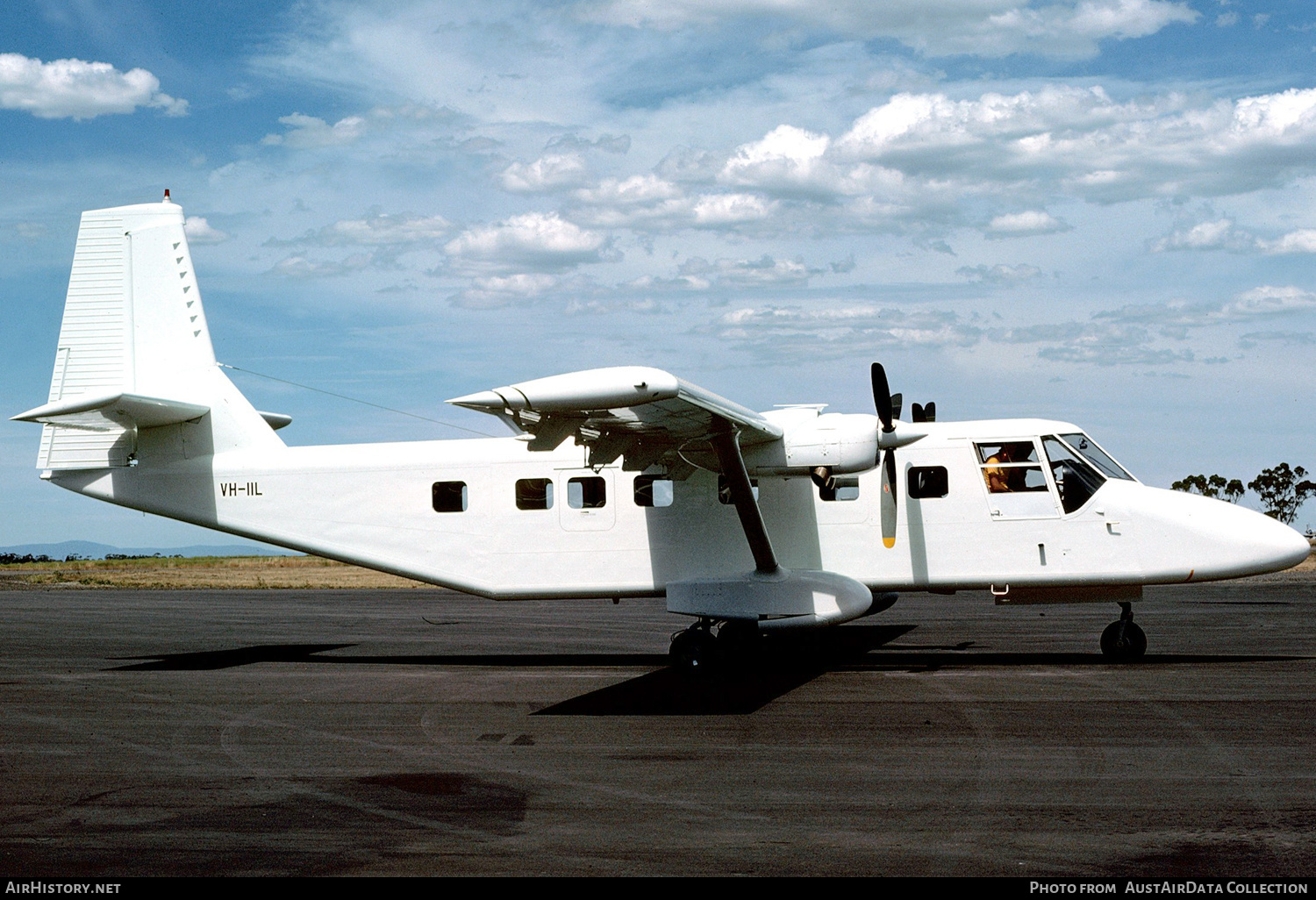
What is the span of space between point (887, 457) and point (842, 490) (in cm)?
115

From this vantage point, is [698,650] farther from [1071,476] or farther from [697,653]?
[1071,476]

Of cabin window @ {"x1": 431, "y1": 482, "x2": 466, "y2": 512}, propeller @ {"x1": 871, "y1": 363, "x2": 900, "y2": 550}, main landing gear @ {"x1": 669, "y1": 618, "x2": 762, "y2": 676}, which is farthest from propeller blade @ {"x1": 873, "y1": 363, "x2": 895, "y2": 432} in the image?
cabin window @ {"x1": 431, "y1": 482, "x2": 466, "y2": 512}

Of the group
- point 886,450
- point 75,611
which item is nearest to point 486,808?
point 886,450

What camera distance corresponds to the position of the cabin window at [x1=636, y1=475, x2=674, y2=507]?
15.5m

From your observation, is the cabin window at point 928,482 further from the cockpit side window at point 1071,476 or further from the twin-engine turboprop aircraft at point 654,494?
the cockpit side window at point 1071,476

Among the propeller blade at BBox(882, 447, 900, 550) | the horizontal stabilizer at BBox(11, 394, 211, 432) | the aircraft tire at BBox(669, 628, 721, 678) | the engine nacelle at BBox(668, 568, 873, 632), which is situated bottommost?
the aircraft tire at BBox(669, 628, 721, 678)

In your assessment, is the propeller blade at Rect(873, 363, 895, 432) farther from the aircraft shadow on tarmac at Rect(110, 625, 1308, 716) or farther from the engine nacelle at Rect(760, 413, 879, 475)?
the aircraft shadow on tarmac at Rect(110, 625, 1308, 716)

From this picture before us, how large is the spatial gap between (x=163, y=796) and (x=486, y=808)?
8.16 feet

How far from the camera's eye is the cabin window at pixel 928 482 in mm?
15016

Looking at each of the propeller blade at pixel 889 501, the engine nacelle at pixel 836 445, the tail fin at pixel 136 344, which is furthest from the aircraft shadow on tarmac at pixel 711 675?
the tail fin at pixel 136 344

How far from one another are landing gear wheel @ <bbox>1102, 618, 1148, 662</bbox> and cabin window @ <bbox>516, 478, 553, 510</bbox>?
8.03m

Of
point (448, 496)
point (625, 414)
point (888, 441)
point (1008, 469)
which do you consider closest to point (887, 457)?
point (888, 441)

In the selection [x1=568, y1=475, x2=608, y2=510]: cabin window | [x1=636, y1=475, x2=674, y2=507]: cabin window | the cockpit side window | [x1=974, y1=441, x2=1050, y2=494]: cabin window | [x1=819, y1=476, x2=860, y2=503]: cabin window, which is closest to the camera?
the cockpit side window

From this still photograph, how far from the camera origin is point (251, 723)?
37.1 feet
